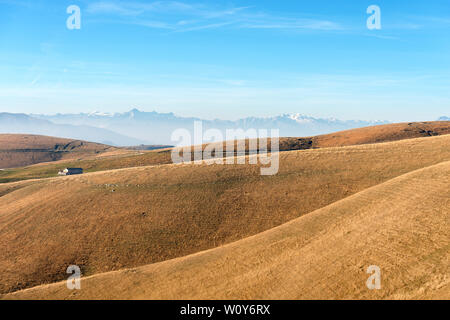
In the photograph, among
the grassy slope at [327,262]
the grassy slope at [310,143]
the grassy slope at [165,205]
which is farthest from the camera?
the grassy slope at [310,143]

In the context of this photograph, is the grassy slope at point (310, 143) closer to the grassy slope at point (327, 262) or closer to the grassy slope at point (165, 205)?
the grassy slope at point (165, 205)

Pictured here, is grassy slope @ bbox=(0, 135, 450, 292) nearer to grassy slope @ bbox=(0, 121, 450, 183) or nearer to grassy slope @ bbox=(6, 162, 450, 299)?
grassy slope @ bbox=(6, 162, 450, 299)

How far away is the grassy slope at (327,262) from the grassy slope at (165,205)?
5640mm

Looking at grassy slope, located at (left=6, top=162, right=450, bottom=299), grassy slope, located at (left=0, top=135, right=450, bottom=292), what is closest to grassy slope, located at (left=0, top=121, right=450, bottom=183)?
grassy slope, located at (left=0, top=135, right=450, bottom=292)

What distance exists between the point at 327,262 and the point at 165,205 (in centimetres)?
3130

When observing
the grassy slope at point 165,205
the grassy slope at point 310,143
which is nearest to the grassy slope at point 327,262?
the grassy slope at point 165,205

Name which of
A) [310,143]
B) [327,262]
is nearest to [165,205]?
[327,262]

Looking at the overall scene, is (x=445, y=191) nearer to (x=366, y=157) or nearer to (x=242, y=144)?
(x=366, y=157)

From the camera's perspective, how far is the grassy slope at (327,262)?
23.8 metres

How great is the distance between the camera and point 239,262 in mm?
32594

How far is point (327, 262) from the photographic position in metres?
27.9
